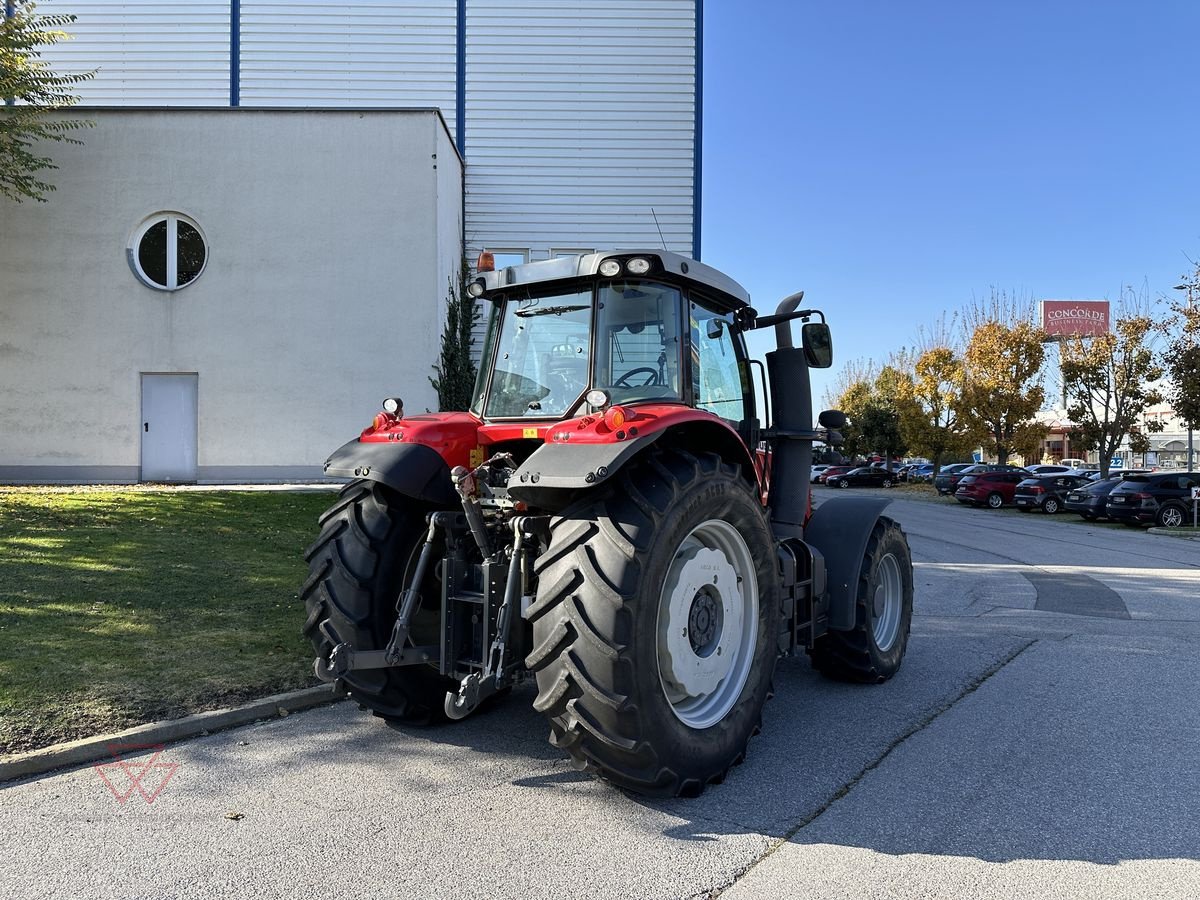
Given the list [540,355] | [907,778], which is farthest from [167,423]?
[907,778]

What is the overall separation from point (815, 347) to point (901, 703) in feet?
7.39

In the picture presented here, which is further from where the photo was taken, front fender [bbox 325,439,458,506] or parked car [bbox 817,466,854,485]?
parked car [bbox 817,466,854,485]

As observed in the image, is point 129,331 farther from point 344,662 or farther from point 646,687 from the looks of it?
point 646,687

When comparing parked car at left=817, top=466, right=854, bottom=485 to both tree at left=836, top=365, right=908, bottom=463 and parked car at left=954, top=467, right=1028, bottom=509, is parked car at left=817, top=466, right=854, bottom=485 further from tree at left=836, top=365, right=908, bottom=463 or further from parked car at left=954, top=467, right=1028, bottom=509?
parked car at left=954, top=467, right=1028, bottom=509

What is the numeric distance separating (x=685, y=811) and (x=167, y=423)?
53.6 feet

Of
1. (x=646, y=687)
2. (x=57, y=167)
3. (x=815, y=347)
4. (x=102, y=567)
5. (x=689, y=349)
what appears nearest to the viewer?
(x=646, y=687)

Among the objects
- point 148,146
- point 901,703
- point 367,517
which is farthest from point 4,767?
point 148,146

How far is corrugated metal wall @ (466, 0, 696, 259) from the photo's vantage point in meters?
20.6

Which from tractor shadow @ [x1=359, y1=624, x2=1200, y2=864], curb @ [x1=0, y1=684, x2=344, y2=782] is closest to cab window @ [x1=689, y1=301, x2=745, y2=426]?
tractor shadow @ [x1=359, y1=624, x2=1200, y2=864]

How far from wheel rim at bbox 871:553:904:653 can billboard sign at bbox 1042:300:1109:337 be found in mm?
33465

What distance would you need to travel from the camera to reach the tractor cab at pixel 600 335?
4.39 metres

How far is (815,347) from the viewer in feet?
17.0

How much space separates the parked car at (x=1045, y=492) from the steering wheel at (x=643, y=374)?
2857 centimetres

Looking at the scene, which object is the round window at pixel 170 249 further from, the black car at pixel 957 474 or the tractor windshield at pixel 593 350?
the black car at pixel 957 474
